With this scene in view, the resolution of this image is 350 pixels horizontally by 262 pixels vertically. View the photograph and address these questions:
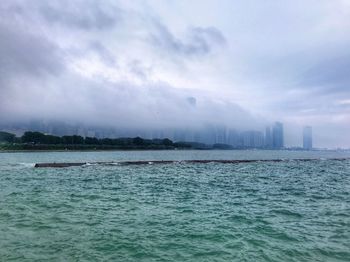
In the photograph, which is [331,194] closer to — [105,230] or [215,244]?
[215,244]

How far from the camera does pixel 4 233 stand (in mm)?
19031

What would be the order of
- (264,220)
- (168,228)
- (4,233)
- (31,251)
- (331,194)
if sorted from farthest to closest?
1. (331,194)
2. (264,220)
3. (168,228)
4. (4,233)
5. (31,251)

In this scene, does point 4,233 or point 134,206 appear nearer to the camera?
point 4,233

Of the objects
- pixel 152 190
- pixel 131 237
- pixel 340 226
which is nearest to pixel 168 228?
pixel 131 237

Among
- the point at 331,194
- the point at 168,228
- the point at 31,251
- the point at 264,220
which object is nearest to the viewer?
the point at 31,251

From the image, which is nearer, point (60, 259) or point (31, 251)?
point (60, 259)

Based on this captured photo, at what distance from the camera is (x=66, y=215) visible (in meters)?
23.8

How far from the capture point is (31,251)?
622 inches

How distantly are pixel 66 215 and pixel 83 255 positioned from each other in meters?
9.18

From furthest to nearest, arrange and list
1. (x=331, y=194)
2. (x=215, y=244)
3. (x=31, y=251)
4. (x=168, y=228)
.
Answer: (x=331, y=194), (x=168, y=228), (x=215, y=244), (x=31, y=251)

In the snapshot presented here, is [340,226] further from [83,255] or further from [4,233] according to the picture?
[4,233]

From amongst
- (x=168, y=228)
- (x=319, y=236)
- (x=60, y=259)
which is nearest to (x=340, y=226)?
(x=319, y=236)

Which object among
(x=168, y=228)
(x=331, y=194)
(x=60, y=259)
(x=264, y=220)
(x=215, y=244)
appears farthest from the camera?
(x=331, y=194)

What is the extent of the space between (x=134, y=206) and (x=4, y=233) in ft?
34.6
